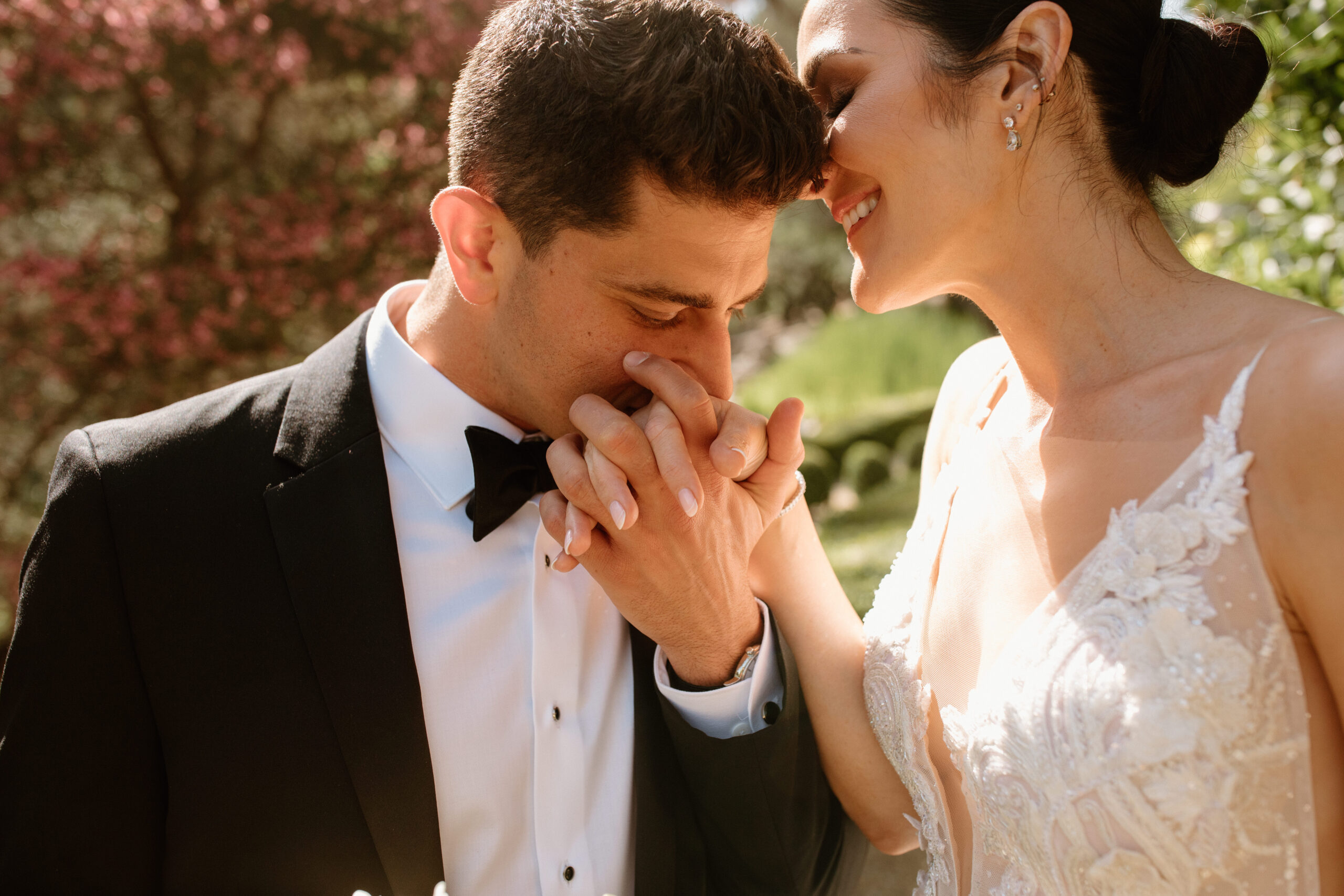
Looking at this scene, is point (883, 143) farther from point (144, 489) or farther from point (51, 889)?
point (51, 889)

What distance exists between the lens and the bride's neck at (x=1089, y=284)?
1.96m

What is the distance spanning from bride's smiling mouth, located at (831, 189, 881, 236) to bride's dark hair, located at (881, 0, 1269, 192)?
30 centimetres

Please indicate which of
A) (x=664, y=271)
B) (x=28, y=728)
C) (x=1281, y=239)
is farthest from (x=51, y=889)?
(x=1281, y=239)

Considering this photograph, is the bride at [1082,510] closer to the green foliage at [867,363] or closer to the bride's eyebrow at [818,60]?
the bride's eyebrow at [818,60]

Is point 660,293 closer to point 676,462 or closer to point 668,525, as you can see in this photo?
point 676,462

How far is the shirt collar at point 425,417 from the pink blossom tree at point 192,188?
381 centimetres

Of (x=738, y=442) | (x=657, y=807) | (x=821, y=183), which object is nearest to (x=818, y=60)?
(x=821, y=183)

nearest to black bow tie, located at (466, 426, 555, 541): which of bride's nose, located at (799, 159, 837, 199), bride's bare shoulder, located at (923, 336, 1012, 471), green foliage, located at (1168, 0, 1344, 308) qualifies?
bride's nose, located at (799, 159, 837, 199)

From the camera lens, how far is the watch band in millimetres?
2148

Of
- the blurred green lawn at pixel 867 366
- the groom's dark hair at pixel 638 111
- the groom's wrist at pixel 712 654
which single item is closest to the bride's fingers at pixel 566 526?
the groom's wrist at pixel 712 654

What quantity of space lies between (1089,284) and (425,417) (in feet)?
4.77

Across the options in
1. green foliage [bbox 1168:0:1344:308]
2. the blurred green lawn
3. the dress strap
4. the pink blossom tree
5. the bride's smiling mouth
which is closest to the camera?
the dress strap

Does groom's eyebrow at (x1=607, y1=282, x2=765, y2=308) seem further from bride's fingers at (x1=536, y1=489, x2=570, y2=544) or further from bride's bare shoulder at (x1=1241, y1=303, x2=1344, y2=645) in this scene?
bride's bare shoulder at (x1=1241, y1=303, x2=1344, y2=645)

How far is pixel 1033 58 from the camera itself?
200 cm
